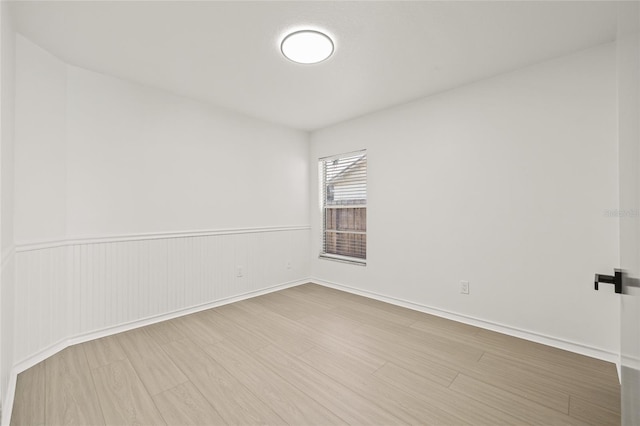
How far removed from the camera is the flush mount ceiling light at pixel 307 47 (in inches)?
77.1

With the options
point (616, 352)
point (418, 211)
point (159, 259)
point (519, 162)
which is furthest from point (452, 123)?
point (159, 259)

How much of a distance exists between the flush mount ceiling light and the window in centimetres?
167

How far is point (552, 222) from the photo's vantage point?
2.26 m

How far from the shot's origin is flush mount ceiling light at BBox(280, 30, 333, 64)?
6.42 feet

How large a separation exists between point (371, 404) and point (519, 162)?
2.32 m

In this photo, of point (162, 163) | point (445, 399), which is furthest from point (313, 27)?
point (445, 399)

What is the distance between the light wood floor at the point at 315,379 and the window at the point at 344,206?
1.44 m

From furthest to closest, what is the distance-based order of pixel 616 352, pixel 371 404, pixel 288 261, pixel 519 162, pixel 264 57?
pixel 288 261 < pixel 519 162 < pixel 264 57 < pixel 616 352 < pixel 371 404

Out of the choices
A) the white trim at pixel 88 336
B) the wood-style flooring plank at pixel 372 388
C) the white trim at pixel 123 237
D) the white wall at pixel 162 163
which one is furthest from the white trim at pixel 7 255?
the wood-style flooring plank at pixel 372 388

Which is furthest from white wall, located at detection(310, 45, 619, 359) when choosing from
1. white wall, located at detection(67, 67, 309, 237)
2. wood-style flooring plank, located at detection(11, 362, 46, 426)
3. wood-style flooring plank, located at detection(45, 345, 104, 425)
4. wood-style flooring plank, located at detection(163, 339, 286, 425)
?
wood-style flooring plank, located at detection(11, 362, 46, 426)

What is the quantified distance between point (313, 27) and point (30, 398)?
9.79 feet

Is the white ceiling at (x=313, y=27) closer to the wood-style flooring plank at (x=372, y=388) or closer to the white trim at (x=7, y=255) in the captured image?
the white trim at (x=7, y=255)

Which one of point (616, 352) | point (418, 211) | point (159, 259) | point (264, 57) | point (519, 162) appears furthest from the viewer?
point (418, 211)

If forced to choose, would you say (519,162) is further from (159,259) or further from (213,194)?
(159,259)
